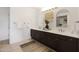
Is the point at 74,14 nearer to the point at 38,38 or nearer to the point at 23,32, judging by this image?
the point at 38,38

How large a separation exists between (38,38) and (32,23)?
0.58 metres

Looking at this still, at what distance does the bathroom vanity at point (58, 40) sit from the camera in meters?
1.81

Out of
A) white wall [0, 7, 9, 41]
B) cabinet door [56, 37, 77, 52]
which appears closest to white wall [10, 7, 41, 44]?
white wall [0, 7, 9, 41]

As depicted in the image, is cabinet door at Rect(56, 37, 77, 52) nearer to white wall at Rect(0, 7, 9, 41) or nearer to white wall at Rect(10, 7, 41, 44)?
white wall at Rect(10, 7, 41, 44)

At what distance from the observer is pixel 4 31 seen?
1724 mm

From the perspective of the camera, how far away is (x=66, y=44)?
1.98 m

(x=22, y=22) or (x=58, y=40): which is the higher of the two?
(x=22, y=22)

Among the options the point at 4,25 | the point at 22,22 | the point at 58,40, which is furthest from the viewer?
the point at 58,40

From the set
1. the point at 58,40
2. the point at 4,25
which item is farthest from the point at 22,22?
the point at 58,40

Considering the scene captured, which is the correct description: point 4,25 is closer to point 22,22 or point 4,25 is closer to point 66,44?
point 22,22

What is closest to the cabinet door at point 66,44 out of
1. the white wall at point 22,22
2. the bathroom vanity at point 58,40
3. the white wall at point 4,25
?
the bathroom vanity at point 58,40

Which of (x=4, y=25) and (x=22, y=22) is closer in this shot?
(x=4, y=25)

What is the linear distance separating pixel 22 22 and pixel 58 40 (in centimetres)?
84
